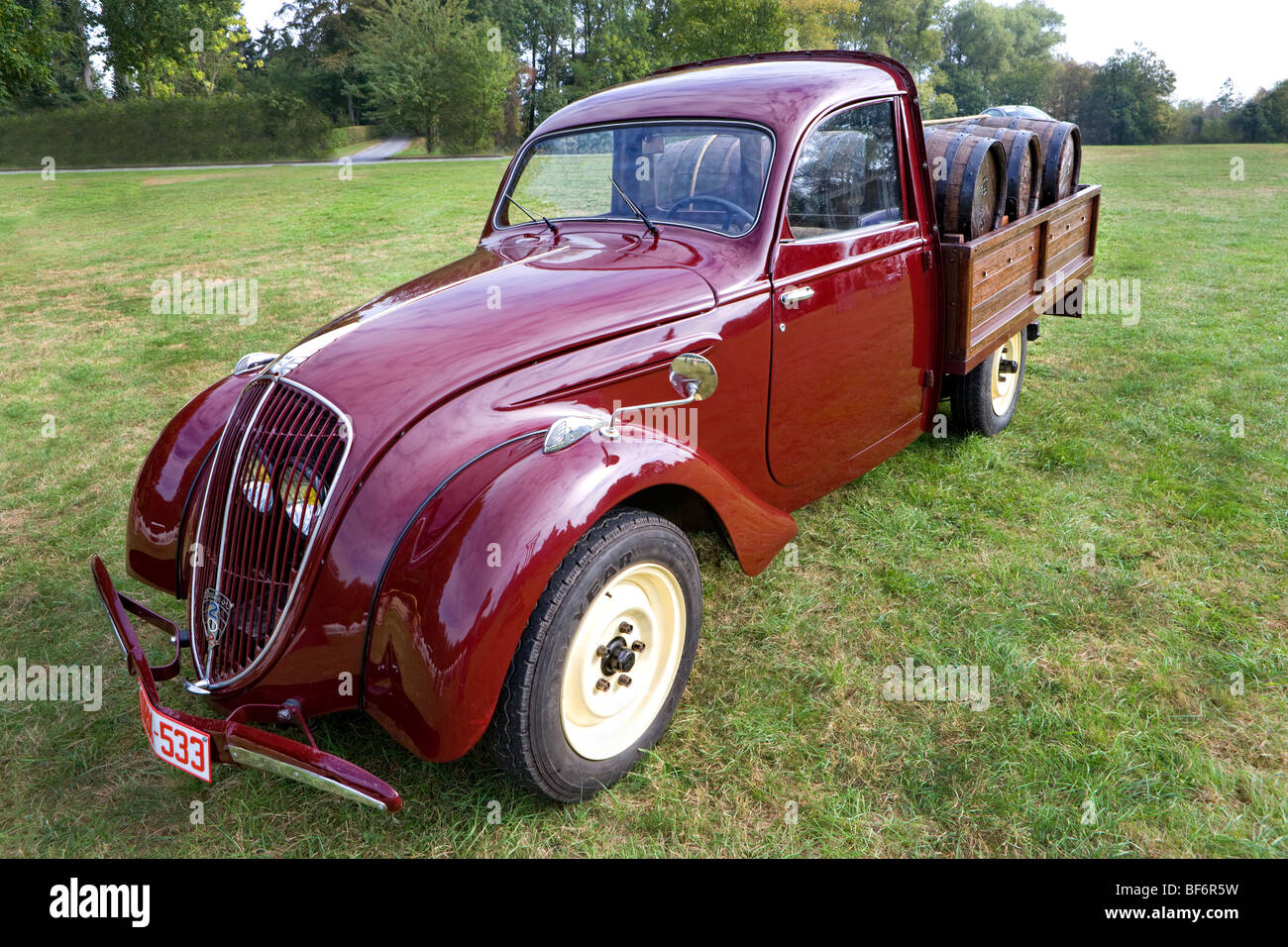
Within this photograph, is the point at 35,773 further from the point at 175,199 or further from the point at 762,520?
the point at 175,199

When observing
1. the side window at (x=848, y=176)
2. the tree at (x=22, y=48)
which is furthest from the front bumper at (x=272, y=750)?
the tree at (x=22, y=48)

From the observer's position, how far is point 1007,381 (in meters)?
5.00

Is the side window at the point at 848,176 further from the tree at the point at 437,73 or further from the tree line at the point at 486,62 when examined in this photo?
the tree at the point at 437,73

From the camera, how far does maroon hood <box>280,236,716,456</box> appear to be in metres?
2.35

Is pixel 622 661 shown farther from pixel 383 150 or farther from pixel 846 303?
pixel 383 150

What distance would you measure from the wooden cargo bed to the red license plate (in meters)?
3.29

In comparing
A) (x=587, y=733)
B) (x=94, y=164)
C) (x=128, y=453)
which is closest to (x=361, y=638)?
(x=587, y=733)

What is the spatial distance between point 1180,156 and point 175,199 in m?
26.1

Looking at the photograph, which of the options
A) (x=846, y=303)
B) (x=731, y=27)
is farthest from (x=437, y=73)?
(x=846, y=303)

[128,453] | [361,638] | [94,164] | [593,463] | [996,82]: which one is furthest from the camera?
[996,82]

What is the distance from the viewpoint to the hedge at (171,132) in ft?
100

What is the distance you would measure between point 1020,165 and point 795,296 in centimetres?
206

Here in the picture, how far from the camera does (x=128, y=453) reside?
16.3 ft

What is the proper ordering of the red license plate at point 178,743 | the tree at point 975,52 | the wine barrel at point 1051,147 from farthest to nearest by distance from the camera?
the tree at point 975,52, the wine barrel at point 1051,147, the red license plate at point 178,743
